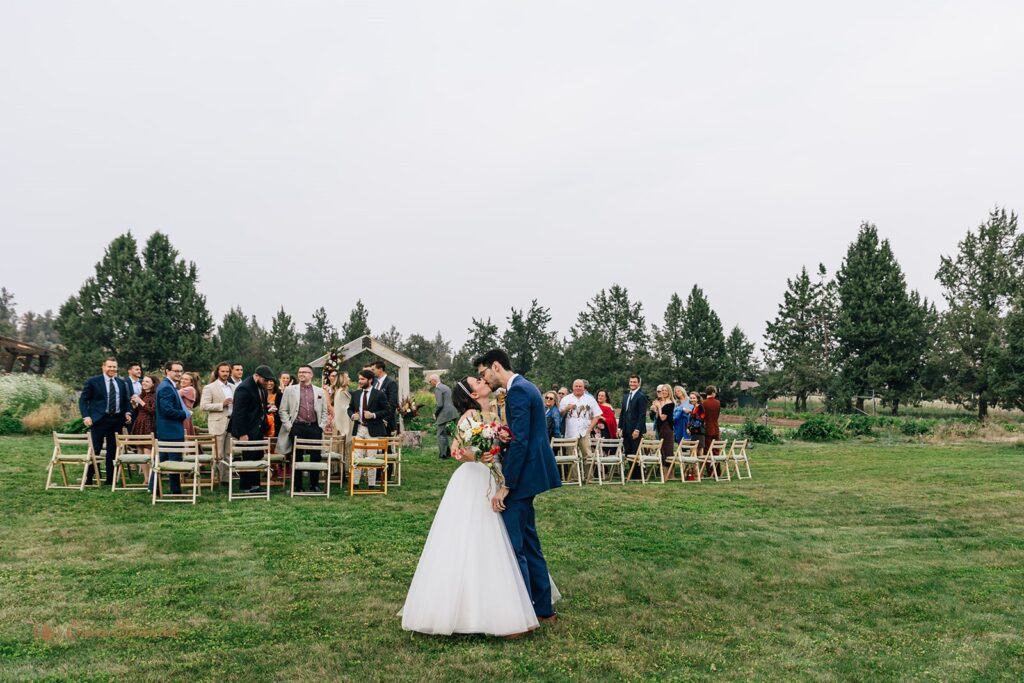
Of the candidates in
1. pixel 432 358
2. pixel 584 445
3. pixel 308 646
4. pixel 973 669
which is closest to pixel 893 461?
pixel 584 445

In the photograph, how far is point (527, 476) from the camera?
5422 mm

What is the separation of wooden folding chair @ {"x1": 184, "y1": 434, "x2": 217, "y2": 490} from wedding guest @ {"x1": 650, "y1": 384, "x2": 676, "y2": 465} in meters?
8.03

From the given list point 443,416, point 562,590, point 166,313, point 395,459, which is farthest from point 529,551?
point 166,313

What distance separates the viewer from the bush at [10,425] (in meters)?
20.7

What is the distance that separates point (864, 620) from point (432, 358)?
57.5m

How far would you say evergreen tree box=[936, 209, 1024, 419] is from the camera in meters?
42.8

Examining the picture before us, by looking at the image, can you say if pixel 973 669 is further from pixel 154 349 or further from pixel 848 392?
pixel 848 392

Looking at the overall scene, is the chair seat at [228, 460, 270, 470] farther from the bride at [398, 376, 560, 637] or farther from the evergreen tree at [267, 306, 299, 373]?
the evergreen tree at [267, 306, 299, 373]

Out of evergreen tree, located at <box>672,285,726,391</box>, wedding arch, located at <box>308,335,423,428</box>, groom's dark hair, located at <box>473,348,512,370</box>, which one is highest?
evergreen tree, located at <box>672,285,726,391</box>

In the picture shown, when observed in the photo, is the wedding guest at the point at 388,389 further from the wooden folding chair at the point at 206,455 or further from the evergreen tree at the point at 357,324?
the evergreen tree at the point at 357,324

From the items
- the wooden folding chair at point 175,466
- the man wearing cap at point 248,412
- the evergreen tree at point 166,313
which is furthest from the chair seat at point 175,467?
the evergreen tree at point 166,313

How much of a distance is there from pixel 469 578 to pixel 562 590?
5.61 feet

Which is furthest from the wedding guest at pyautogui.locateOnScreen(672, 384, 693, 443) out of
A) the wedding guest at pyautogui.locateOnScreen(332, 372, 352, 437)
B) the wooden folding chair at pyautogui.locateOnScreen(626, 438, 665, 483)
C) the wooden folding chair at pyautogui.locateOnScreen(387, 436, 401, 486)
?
the wedding guest at pyautogui.locateOnScreen(332, 372, 352, 437)

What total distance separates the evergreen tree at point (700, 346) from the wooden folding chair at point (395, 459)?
4355 centimetres
